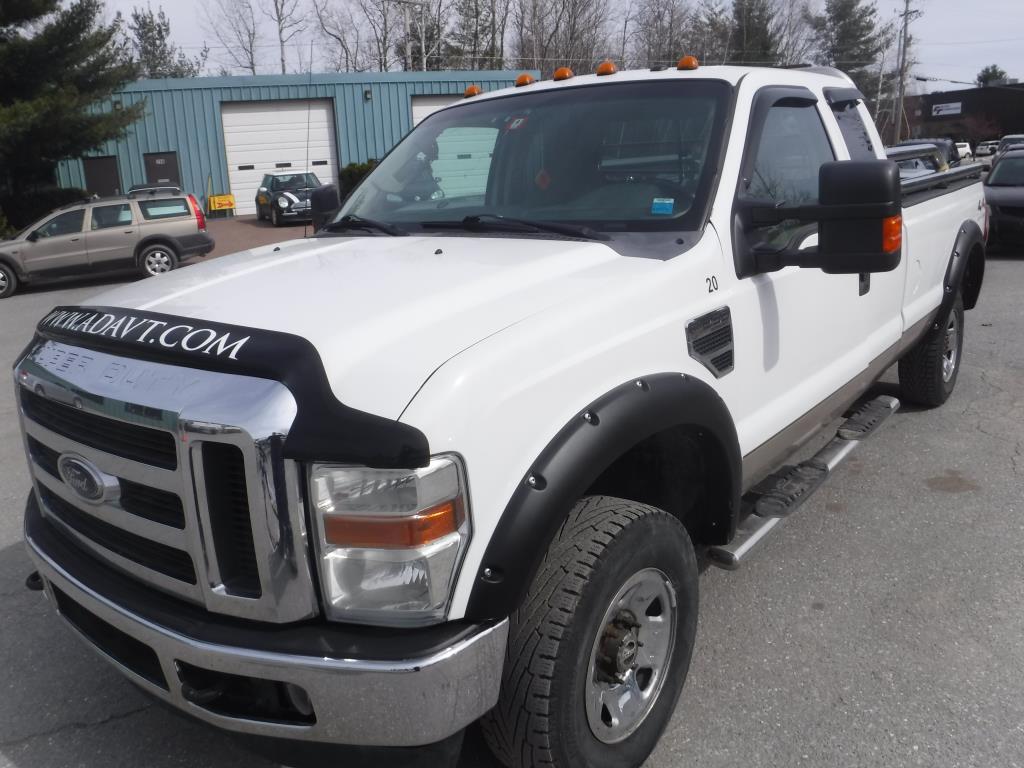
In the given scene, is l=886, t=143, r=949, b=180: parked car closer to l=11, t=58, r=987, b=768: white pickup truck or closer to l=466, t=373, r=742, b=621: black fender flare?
l=11, t=58, r=987, b=768: white pickup truck

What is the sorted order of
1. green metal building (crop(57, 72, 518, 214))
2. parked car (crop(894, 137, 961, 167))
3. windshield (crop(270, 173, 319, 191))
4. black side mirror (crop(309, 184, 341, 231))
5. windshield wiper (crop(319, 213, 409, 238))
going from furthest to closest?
green metal building (crop(57, 72, 518, 214)) < windshield (crop(270, 173, 319, 191)) < parked car (crop(894, 137, 961, 167)) < black side mirror (crop(309, 184, 341, 231)) < windshield wiper (crop(319, 213, 409, 238))

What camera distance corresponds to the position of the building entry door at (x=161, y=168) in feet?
89.9

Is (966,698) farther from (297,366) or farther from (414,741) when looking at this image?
(297,366)

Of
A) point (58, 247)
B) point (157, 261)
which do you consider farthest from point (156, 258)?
point (58, 247)

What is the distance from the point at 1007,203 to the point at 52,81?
63.5 ft

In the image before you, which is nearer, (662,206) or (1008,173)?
(662,206)

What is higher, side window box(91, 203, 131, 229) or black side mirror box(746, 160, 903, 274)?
black side mirror box(746, 160, 903, 274)

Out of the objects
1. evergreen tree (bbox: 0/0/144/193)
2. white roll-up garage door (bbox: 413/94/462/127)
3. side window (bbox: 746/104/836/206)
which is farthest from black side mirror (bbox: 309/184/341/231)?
white roll-up garage door (bbox: 413/94/462/127)

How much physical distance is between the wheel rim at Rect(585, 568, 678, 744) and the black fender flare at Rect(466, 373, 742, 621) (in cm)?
36

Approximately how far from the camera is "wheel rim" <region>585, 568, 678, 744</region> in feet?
7.34

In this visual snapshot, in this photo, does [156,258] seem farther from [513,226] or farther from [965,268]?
[513,226]

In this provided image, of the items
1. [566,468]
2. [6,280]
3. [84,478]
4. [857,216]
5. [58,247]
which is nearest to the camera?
[566,468]

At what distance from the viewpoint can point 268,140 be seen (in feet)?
93.7

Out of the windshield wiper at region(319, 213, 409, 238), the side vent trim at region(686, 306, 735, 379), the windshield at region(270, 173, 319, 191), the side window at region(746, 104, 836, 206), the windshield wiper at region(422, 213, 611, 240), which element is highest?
the side window at region(746, 104, 836, 206)
